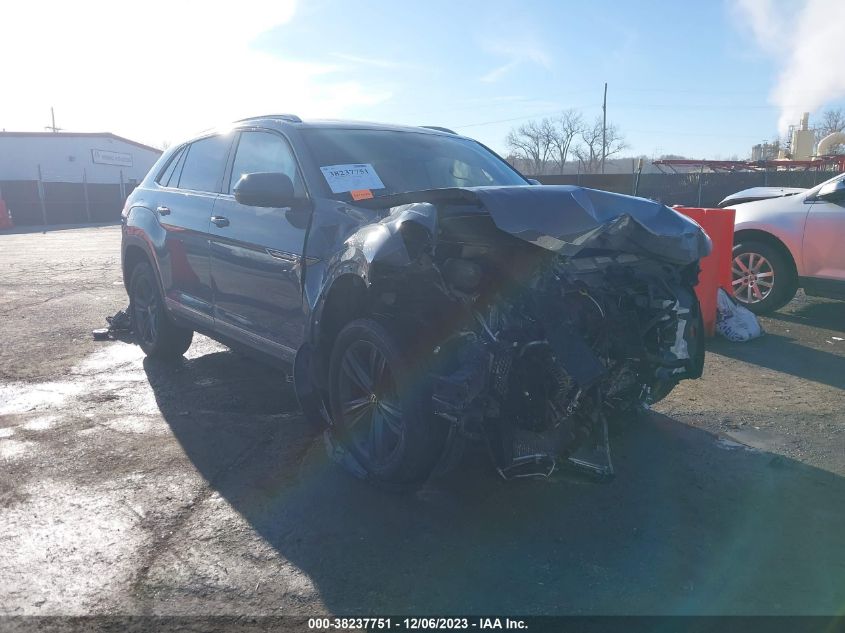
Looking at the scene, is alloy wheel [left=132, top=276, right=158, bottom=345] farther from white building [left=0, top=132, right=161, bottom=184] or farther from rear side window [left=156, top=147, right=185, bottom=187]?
white building [left=0, top=132, right=161, bottom=184]

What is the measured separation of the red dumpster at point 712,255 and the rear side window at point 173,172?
449 cm

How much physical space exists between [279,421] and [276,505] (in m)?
1.27

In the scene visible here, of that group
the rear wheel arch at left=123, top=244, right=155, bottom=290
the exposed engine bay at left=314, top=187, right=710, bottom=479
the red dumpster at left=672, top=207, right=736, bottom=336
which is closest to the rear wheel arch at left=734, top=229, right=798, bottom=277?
the red dumpster at left=672, top=207, right=736, bottom=336

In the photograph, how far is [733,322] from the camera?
22.0 feet

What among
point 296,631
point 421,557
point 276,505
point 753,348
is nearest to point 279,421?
point 276,505

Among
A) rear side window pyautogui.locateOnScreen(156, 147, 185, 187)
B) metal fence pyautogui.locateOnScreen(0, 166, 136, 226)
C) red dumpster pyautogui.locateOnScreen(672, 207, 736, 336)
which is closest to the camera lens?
rear side window pyautogui.locateOnScreen(156, 147, 185, 187)

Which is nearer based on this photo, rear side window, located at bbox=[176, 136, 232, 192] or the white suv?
rear side window, located at bbox=[176, 136, 232, 192]

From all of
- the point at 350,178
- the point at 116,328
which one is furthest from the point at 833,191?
the point at 116,328

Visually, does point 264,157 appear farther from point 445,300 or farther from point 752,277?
point 752,277

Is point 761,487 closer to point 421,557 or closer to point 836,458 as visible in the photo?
point 836,458

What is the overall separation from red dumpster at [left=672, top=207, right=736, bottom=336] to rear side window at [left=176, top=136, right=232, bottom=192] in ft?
13.5

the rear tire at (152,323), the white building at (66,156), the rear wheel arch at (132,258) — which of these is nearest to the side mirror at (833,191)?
the rear tire at (152,323)

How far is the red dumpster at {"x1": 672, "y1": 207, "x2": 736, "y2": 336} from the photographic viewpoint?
653cm

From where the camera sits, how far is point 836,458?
404 centimetres
